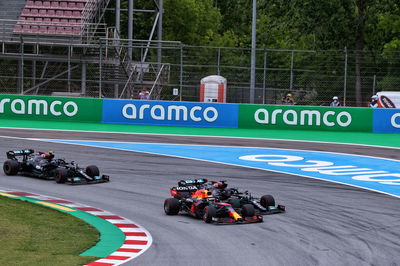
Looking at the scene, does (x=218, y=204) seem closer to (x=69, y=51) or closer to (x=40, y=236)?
(x=40, y=236)

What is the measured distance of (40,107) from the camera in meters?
33.2

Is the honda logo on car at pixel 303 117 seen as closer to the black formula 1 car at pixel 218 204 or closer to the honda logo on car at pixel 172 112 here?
the honda logo on car at pixel 172 112

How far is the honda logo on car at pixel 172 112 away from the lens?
33031 millimetres

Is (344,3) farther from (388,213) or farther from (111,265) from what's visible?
(111,265)

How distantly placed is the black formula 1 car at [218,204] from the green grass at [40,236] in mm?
1968

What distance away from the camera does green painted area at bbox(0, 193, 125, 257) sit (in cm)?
1164

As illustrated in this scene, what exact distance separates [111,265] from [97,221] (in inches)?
142

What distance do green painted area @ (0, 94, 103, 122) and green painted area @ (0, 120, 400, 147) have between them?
408 mm

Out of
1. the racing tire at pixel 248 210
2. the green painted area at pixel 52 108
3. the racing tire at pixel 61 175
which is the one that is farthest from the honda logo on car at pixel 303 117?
the racing tire at pixel 248 210

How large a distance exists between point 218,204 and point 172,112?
18.9 meters

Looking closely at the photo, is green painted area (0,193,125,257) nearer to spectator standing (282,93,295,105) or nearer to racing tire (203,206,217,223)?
racing tire (203,206,217,223)

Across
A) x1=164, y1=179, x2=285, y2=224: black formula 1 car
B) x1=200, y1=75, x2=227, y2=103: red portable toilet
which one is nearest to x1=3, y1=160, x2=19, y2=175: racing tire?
x1=164, y1=179, x2=285, y2=224: black formula 1 car

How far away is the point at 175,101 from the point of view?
108 ft

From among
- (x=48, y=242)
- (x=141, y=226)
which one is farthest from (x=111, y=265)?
(x=141, y=226)
